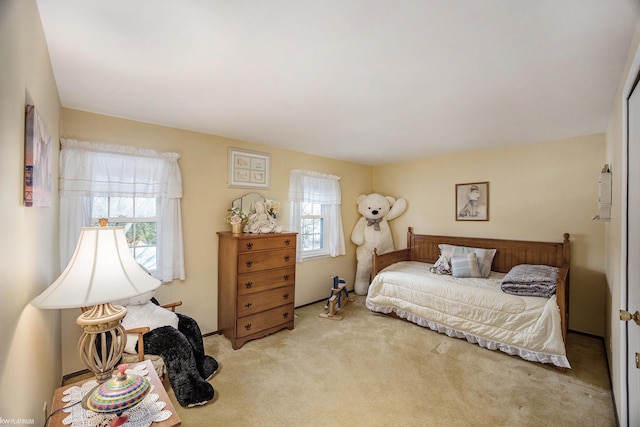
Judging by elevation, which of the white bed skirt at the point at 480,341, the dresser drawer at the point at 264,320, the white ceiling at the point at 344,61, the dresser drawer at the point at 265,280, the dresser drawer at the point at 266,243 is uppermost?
the white ceiling at the point at 344,61

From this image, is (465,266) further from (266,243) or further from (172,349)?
(172,349)

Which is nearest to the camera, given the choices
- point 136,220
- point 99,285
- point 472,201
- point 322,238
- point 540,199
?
point 99,285

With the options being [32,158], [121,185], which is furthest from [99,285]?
[121,185]

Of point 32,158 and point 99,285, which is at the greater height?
point 32,158

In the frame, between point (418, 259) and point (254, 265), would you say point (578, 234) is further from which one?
point (254, 265)

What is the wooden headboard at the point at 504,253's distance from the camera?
3035 millimetres

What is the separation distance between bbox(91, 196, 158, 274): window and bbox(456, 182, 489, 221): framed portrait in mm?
3905

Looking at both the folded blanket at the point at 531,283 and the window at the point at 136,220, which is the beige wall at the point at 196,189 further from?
the folded blanket at the point at 531,283

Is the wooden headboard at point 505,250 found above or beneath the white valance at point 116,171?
beneath

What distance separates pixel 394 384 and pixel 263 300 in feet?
4.98

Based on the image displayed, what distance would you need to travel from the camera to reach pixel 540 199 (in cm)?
339

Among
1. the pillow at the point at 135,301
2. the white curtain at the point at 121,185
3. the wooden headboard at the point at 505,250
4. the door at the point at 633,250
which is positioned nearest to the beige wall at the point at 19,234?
the pillow at the point at 135,301

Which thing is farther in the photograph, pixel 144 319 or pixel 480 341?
pixel 480 341

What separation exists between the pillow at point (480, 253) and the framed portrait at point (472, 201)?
1.54 feet
